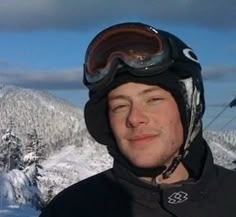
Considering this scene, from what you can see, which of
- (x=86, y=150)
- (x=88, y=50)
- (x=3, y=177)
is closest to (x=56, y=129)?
(x=86, y=150)

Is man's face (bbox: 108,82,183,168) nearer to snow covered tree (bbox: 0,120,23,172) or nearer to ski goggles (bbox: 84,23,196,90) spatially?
ski goggles (bbox: 84,23,196,90)

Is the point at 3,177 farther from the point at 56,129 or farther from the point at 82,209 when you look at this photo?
the point at 56,129

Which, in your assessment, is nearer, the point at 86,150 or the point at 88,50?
the point at 88,50

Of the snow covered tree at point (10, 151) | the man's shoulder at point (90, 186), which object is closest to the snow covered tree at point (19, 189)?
the snow covered tree at point (10, 151)

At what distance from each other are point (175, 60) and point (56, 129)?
576 ft

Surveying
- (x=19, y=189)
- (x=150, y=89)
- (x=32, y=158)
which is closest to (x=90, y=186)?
(x=150, y=89)

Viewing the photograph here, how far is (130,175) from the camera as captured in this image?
306 centimetres

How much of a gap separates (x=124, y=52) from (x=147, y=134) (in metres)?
0.34

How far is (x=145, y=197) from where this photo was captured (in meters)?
3.00

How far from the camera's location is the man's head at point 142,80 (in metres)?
2.98

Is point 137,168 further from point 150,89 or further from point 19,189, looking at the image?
point 19,189

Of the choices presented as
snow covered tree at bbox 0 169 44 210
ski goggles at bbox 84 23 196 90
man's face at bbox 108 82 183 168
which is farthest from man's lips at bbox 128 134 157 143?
snow covered tree at bbox 0 169 44 210

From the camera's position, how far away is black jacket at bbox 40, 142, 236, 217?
2967 mm

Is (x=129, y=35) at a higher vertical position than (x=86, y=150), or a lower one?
higher
